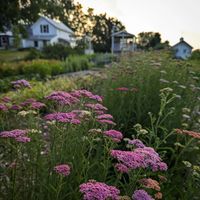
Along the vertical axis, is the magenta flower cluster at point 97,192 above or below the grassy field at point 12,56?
above

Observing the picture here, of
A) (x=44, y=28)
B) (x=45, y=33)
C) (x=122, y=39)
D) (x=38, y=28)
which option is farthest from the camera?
(x=38, y=28)

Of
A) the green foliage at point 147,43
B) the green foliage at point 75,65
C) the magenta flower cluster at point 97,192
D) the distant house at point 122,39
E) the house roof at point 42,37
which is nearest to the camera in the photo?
the magenta flower cluster at point 97,192

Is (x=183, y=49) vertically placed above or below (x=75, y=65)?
above

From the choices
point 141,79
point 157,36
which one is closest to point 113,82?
point 141,79

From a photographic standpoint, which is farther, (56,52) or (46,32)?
(46,32)

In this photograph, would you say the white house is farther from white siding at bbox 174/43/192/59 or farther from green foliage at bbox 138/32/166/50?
white siding at bbox 174/43/192/59

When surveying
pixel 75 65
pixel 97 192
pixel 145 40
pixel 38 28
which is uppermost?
pixel 38 28

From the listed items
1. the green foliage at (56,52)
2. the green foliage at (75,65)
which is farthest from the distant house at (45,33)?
the green foliage at (75,65)

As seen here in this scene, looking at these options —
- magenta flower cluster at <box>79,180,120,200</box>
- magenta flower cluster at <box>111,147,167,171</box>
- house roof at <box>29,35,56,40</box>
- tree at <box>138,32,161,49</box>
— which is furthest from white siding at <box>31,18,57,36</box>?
magenta flower cluster at <box>79,180,120,200</box>

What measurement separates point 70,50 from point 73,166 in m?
26.3

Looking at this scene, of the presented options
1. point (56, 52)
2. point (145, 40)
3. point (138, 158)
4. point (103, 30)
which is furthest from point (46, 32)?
point (138, 158)

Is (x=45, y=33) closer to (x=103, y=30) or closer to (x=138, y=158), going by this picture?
(x=103, y=30)

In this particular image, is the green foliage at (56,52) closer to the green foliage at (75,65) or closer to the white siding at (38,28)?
the green foliage at (75,65)

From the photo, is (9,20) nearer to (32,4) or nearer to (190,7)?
(32,4)
